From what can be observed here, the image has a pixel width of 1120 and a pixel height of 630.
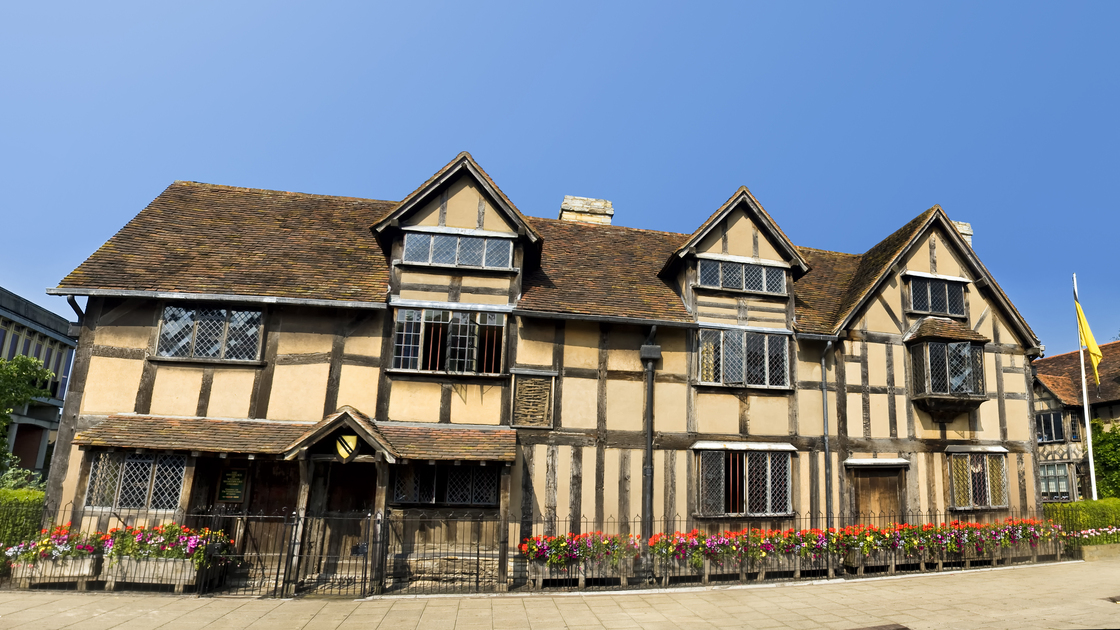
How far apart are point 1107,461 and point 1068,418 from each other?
3.56m

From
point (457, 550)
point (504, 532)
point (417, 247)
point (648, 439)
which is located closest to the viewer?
point (504, 532)

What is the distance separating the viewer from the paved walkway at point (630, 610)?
9586mm

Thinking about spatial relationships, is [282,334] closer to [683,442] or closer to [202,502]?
[202,502]

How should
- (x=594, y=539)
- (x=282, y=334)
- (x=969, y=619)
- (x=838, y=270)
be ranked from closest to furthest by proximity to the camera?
(x=969, y=619)
(x=594, y=539)
(x=282, y=334)
(x=838, y=270)

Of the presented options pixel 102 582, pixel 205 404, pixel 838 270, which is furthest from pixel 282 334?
pixel 838 270

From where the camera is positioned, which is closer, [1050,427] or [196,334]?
[196,334]

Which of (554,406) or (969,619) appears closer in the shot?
(969,619)

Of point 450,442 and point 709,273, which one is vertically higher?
point 709,273

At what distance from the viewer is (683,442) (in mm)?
14898

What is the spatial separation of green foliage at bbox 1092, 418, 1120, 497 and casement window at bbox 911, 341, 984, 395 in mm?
15307

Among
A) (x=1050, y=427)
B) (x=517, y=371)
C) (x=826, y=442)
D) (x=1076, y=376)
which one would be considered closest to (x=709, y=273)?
(x=826, y=442)

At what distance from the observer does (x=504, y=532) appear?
40.8 feet

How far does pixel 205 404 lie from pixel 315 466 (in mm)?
2793

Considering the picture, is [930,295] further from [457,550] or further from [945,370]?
[457,550]
